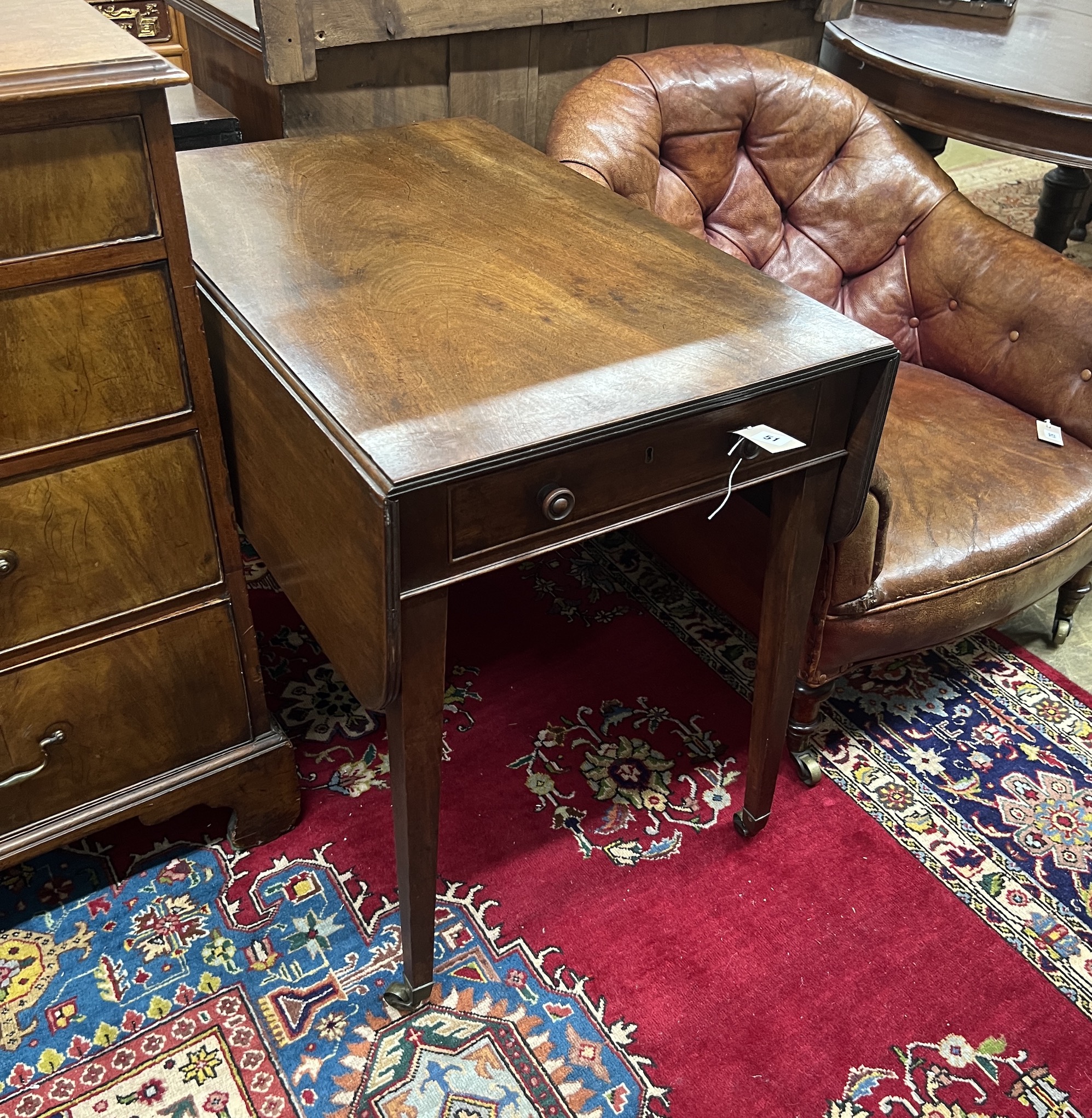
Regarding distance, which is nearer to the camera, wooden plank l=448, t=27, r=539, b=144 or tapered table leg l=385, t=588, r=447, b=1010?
tapered table leg l=385, t=588, r=447, b=1010

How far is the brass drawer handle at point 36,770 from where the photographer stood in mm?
1280

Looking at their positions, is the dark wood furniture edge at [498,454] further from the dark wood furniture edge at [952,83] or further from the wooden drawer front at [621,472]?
the dark wood furniture edge at [952,83]

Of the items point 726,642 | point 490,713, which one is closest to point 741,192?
point 726,642

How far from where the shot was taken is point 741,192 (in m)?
1.87

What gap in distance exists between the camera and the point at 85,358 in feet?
3.47

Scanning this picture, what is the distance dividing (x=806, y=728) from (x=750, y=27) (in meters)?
1.38

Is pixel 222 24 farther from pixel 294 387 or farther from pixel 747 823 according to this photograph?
pixel 747 823

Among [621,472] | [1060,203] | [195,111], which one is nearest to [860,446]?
[621,472]

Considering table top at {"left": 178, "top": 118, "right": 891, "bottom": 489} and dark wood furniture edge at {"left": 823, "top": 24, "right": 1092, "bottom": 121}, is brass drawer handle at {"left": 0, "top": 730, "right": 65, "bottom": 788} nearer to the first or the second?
table top at {"left": 178, "top": 118, "right": 891, "bottom": 489}

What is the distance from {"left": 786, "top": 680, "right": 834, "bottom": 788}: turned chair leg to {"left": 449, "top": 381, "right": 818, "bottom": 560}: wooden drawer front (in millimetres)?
522

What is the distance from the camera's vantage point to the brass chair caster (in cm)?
157

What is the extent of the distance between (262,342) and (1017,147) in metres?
1.49

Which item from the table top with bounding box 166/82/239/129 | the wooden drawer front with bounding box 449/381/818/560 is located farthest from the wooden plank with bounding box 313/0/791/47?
the wooden drawer front with bounding box 449/381/818/560

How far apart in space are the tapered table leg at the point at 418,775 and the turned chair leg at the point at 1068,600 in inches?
50.3
